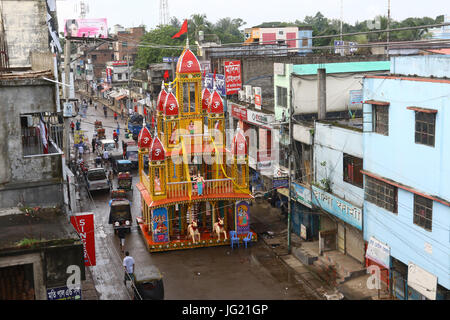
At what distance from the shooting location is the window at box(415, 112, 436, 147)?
19.8m

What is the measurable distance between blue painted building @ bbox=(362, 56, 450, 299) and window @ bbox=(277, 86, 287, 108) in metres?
10.4

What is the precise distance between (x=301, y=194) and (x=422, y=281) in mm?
10363

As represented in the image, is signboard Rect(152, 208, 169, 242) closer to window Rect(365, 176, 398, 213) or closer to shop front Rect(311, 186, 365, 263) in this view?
shop front Rect(311, 186, 365, 263)

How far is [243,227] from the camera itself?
3031cm

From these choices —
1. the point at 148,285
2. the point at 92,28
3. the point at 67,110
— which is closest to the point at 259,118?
the point at 67,110

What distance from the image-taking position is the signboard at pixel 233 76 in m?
42.4

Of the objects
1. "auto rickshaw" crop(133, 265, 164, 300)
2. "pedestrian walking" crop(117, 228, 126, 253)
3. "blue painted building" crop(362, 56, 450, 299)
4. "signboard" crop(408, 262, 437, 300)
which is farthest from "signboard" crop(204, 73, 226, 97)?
"signboard" crop(408, 262, 437, 300)

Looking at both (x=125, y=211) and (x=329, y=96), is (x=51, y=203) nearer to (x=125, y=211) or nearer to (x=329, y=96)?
(x=125, y=211)

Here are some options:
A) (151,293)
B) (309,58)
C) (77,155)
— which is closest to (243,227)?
(151,293)

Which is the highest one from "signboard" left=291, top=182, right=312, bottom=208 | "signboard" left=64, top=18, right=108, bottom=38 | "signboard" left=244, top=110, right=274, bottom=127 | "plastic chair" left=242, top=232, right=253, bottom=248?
"signboard" left=64, top=18, right=108, bottom=38

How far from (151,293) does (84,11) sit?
7707cm

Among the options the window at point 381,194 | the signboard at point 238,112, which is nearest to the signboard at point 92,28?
the signboard at point 238,112

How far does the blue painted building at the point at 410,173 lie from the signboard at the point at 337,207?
497 mm

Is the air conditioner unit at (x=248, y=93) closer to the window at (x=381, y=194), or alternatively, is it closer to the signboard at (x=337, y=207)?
the signboard at (x=337, y=207)
